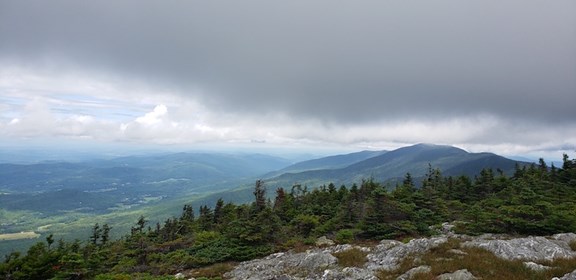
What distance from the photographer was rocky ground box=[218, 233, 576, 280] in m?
20.2

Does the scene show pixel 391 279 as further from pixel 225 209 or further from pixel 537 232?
pixel 225 209

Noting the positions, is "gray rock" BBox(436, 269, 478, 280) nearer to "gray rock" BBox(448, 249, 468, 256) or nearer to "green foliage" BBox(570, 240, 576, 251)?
"gray rock" BBox(448, 249, 468, 256)

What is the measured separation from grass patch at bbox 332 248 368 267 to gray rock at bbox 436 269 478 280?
6964 mm

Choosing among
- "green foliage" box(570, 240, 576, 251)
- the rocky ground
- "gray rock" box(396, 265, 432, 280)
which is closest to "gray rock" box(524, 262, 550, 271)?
the rocky ground

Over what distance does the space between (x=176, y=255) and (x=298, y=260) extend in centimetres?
1663

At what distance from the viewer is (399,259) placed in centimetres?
2305

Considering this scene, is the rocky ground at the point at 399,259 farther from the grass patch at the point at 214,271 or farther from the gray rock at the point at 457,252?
the grass patch at the point at 214,271

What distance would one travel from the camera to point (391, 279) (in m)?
19.3

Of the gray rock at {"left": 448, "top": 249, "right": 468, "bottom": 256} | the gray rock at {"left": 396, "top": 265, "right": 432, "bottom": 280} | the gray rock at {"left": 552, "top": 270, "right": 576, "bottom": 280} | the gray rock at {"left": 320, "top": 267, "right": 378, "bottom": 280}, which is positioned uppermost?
the gray rock at {"left": 552, "top": 270, "right": 576, "bottom": 280}

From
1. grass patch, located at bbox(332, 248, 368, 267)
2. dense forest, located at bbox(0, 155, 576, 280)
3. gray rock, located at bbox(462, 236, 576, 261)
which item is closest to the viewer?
gray rock, located at bbox(462, 236, 576, 261)

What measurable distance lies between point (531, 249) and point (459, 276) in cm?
853

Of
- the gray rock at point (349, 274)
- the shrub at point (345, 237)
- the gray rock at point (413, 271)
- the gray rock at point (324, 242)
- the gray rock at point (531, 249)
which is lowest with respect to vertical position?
the gray rock at point (324, 242)

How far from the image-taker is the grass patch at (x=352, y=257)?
24.2 m

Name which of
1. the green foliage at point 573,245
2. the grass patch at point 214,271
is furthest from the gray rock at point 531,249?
the grass patch at point 214,271
